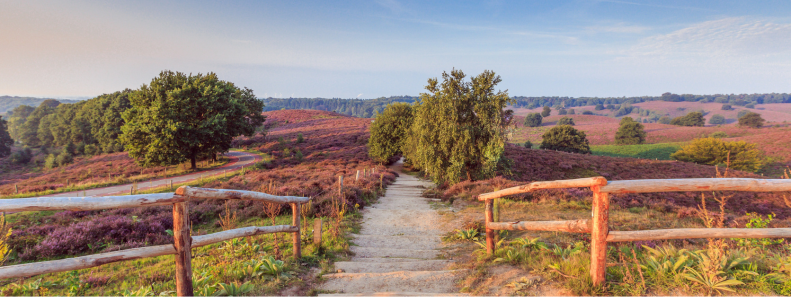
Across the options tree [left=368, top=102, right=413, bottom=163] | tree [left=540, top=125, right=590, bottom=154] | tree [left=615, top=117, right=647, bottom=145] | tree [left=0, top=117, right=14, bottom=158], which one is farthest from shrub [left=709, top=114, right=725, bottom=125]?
tree [left=0, top=117, right=14, bottom=158]

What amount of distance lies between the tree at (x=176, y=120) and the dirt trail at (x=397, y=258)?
21689 mm

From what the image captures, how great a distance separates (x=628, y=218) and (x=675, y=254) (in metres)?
5.81

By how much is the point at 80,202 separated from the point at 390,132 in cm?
3057

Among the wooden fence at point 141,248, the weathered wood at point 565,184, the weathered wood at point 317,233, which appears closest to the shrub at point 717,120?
the weathered wood at point 565,184

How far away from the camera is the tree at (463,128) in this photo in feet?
59.9

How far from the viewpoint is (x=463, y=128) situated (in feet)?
61.0

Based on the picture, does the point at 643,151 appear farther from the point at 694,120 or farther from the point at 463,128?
the point at 694,120

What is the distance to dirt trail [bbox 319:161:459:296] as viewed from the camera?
418cm

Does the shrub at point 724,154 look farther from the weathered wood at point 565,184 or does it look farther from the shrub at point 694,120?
the shrub at point 694,120

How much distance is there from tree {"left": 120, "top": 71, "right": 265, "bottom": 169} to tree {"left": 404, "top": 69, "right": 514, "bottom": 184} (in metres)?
19.2

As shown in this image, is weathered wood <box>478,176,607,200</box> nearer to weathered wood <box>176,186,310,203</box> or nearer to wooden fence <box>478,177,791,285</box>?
wooden fence <box>478,177,791,285</box>

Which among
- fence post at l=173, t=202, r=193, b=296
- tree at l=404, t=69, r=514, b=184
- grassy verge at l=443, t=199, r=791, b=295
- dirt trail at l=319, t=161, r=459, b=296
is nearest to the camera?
grassy verge at l=443, t=199, r=791, b=295

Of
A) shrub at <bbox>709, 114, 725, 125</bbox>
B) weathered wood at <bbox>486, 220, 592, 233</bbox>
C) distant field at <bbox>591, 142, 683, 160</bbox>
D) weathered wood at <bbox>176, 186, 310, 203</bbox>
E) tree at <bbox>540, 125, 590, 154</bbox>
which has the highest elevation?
shrub at <bbox>709, 114, 725, 125</bbox>

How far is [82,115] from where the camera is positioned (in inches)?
1859
